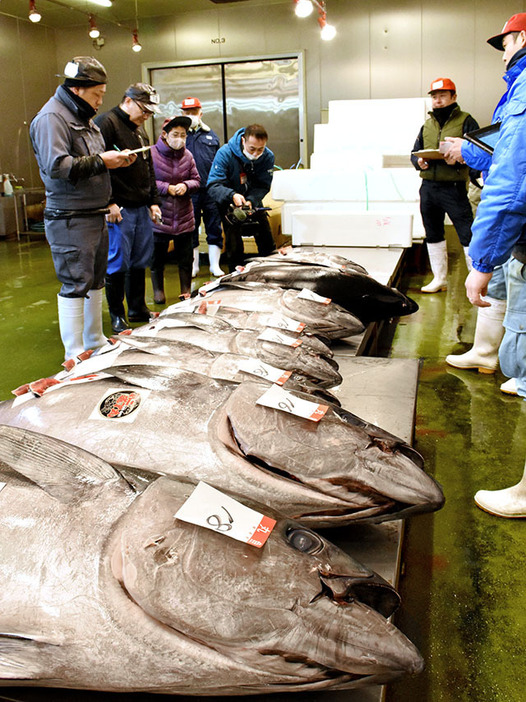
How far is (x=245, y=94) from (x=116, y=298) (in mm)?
9197

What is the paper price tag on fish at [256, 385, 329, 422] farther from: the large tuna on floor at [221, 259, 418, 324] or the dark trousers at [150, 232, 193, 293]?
the dark trousers at [150, 232, 193, 293]

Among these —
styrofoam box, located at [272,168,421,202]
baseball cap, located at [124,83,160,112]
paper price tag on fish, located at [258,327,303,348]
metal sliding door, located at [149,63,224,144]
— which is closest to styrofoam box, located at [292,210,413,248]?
styrofoam box, located at [272,168,421,202]

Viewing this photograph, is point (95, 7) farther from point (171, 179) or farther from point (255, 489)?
point (255, 489)

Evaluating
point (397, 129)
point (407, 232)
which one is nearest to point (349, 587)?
point (407, 232)

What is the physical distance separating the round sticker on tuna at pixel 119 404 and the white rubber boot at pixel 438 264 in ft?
18.5

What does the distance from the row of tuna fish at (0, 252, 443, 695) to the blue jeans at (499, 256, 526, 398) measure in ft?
3.25

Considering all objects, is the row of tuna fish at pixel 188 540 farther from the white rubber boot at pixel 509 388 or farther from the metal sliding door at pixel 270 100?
the metal sliding door at pixel 270 100

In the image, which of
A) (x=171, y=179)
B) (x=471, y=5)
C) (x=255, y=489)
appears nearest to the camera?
(x=255, y=489)

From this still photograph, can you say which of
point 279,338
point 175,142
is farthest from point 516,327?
point 175,142

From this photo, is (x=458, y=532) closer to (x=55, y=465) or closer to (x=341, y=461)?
(x=341, y=461)

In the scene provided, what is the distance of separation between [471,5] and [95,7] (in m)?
7.38

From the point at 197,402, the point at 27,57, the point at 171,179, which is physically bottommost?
the point at 197,402

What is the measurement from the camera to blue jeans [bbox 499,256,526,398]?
2.41 metres

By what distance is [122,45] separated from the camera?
13.8 meters
